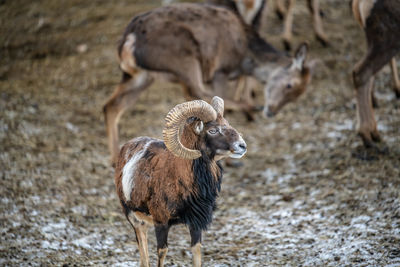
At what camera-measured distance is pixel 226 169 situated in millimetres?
7836

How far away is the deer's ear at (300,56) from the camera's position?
25.4ft

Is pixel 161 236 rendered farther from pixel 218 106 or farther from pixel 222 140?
pixel 218 106

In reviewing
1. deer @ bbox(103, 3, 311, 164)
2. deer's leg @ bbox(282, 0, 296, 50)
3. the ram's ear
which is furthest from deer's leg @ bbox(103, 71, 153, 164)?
deer's leg @ bbox(282, 0, 296, 50)

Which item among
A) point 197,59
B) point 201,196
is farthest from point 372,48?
point 201,196

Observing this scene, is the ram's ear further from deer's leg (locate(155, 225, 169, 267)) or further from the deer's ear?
the deer's ear

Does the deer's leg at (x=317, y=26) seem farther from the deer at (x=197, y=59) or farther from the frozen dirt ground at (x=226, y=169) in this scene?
the deer at (x=197, y=59)

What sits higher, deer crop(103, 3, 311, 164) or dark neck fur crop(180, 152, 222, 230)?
dark neck fur crop(180, 152, 222, 230)

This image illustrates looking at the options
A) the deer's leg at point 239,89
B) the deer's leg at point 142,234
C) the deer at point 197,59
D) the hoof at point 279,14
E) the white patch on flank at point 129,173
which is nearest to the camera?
the white patch on flank at point 129,173

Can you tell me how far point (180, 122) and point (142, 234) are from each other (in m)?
1.37

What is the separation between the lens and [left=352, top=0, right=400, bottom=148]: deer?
644 cm

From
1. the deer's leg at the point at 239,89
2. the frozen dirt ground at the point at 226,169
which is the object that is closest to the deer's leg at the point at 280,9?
the frozen dirt ground at the point at 226,169

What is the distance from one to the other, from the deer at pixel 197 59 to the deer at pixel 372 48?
129cm

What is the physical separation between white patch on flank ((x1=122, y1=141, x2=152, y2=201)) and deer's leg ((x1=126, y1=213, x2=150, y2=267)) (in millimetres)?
297

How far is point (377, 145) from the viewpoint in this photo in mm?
7035
